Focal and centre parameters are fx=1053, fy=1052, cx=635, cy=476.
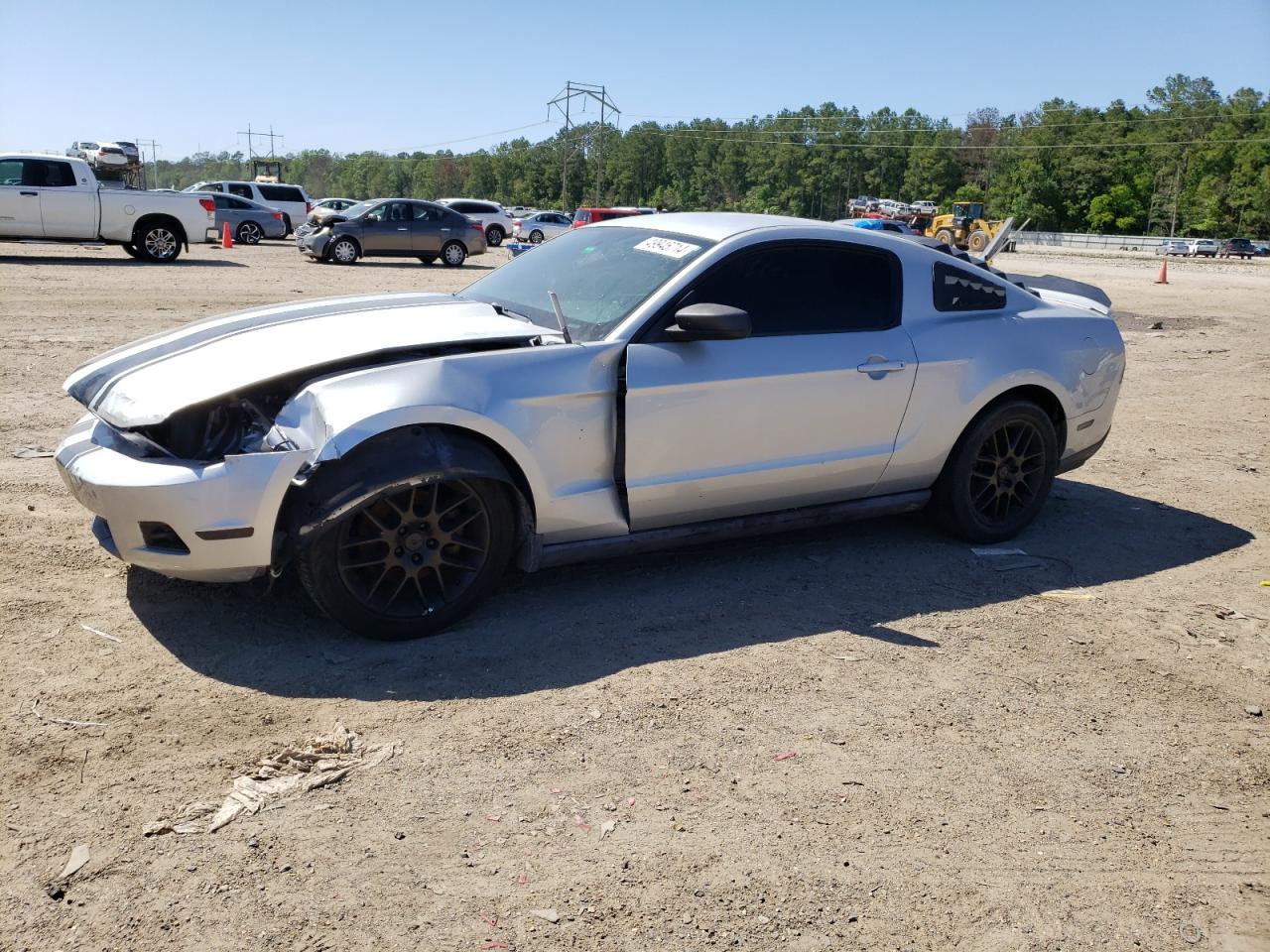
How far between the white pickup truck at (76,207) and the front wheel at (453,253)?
6492mm

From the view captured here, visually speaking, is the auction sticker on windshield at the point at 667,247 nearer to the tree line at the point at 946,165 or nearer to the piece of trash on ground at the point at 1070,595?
the piece of trash on ground at the point at 1070,595

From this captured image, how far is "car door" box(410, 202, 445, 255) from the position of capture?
25016mm

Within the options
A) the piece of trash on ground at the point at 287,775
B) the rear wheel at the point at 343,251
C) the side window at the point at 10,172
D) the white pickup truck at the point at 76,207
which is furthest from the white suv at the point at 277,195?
the piece of trash on ground at the point at 287,775

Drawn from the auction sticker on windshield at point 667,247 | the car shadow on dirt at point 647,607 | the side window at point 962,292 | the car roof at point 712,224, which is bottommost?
the car shadow on dirt at point 647,607

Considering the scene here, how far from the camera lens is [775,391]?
461 centimetres

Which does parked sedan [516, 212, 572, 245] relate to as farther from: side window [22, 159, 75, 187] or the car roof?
the car roof

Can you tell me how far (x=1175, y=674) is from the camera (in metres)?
4.20

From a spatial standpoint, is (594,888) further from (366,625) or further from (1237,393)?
(1237,393)

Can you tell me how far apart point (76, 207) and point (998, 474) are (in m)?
18.3

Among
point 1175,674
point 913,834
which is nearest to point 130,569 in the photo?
point 913,834

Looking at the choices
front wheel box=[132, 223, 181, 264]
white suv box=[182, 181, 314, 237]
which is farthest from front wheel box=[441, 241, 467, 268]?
white suv box=[182, 181, 314, 237]

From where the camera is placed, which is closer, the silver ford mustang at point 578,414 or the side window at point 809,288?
the silver ford mustang at point 578,414

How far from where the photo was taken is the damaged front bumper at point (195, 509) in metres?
3.68

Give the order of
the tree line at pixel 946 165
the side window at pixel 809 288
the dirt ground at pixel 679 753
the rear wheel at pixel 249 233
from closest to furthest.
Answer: the dirt ground at pixel 679 753
the side window at pixel 809 288
the rear wheel at pixel 249 233
the tree line at pixel 946 165
